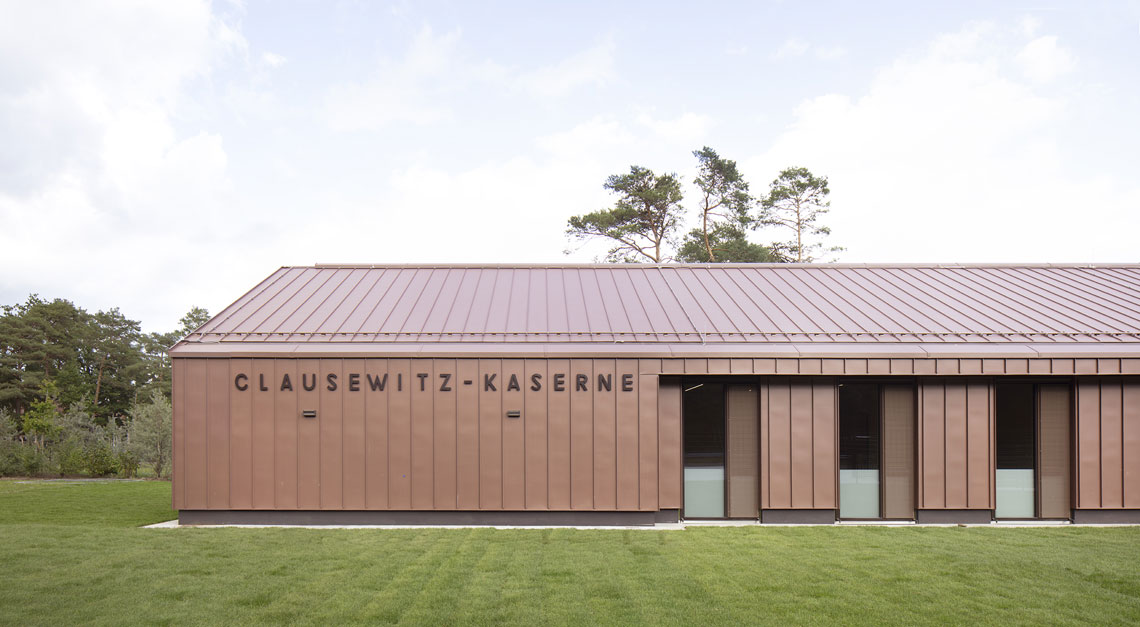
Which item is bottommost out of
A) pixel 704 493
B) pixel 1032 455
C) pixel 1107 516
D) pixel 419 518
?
pixel 1107 516

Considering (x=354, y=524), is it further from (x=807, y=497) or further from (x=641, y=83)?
(x=641, y=83)

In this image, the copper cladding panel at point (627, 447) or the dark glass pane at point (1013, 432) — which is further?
the dark glass pane at point (1013, 432)

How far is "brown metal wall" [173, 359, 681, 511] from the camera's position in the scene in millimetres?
10492

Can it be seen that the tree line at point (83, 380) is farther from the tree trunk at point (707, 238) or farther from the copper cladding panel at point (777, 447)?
the tree trunk at point (707, 238)

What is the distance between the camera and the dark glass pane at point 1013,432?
36.1ft

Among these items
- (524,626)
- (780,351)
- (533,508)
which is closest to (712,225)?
(780,351)

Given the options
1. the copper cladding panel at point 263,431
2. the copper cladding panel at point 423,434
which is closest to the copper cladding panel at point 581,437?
the copper cladding panel at point 423,434

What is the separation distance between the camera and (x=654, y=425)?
1056cm

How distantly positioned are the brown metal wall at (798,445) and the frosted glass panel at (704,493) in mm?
747

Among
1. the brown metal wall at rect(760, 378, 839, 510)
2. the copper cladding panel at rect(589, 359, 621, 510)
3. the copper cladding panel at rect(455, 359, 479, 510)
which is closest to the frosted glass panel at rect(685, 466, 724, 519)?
the brown metal wall at rect(760, 378, 839, 510)

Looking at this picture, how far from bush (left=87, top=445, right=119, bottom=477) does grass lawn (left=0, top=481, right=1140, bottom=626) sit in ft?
36.9

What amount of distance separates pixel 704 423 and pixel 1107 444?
285 inches

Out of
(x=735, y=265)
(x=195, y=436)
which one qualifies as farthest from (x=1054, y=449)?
(x=195, y=436)

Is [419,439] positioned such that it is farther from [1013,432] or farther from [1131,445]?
[1131,445]
